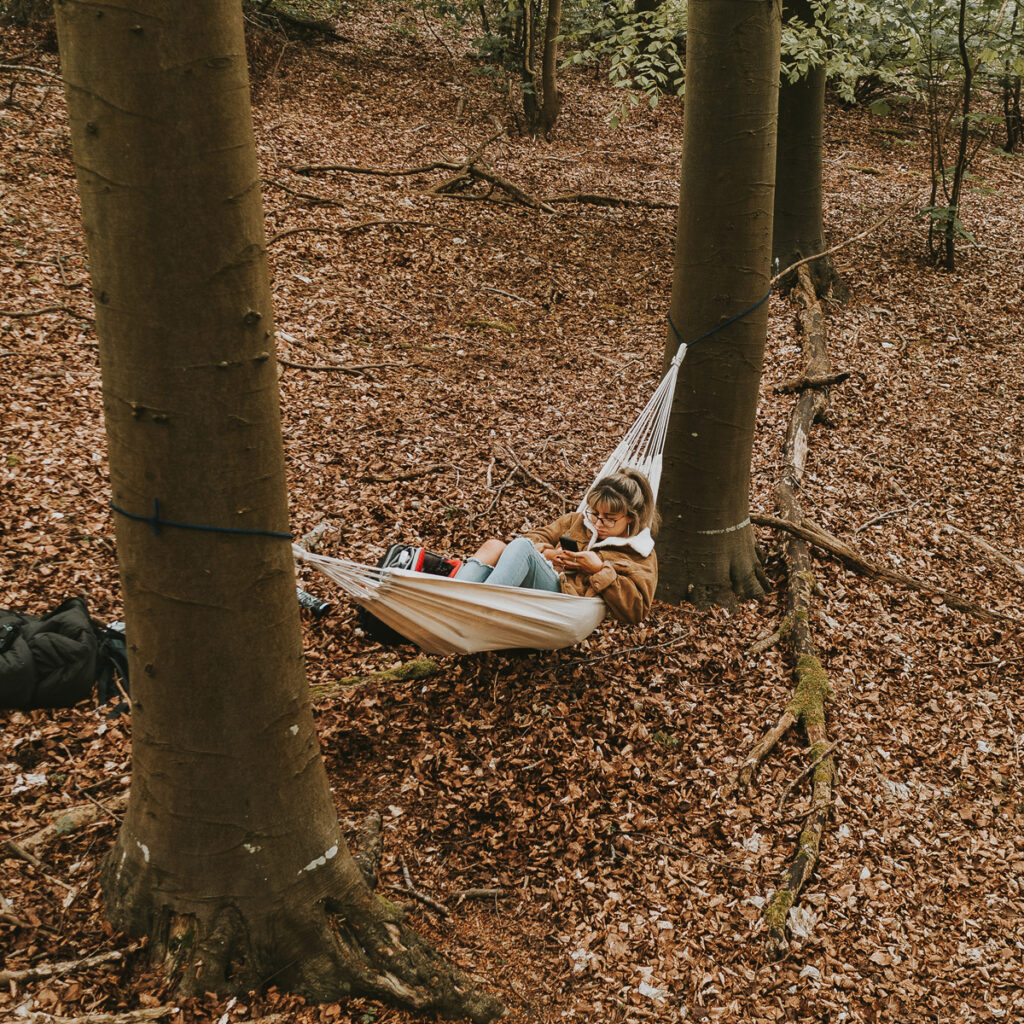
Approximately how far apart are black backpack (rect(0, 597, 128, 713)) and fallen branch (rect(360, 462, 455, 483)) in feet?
5.39

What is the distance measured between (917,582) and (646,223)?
5114 millimetres

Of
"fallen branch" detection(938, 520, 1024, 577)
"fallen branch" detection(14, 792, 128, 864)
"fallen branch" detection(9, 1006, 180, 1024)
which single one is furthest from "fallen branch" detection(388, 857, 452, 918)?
"fallen branch" detection(938, 520, 1024, 577)

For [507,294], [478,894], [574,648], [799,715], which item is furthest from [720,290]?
[507,294]

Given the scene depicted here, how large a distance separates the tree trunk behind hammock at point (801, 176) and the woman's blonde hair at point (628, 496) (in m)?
4.50

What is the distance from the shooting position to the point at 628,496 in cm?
323

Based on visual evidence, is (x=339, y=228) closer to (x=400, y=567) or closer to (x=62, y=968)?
(x=400, y=567)

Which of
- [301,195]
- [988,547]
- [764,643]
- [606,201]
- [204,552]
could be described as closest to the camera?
[204,552]

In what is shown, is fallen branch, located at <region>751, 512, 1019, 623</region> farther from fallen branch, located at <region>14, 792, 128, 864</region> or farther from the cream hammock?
fallen branch, located at <region>14, 792, 128, 864</region>

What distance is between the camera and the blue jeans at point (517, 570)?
3.00 meters

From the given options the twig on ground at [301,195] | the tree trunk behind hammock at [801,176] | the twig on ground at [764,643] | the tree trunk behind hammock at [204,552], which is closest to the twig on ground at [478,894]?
the tree trunk behind hammock at [204,552]

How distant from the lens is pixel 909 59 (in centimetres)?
783

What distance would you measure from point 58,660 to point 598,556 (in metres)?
1.87

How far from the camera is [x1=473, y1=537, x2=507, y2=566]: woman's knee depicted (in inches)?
122

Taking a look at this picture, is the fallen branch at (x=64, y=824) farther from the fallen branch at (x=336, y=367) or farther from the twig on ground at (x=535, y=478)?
the fallen branch at (x=336, y=367)
